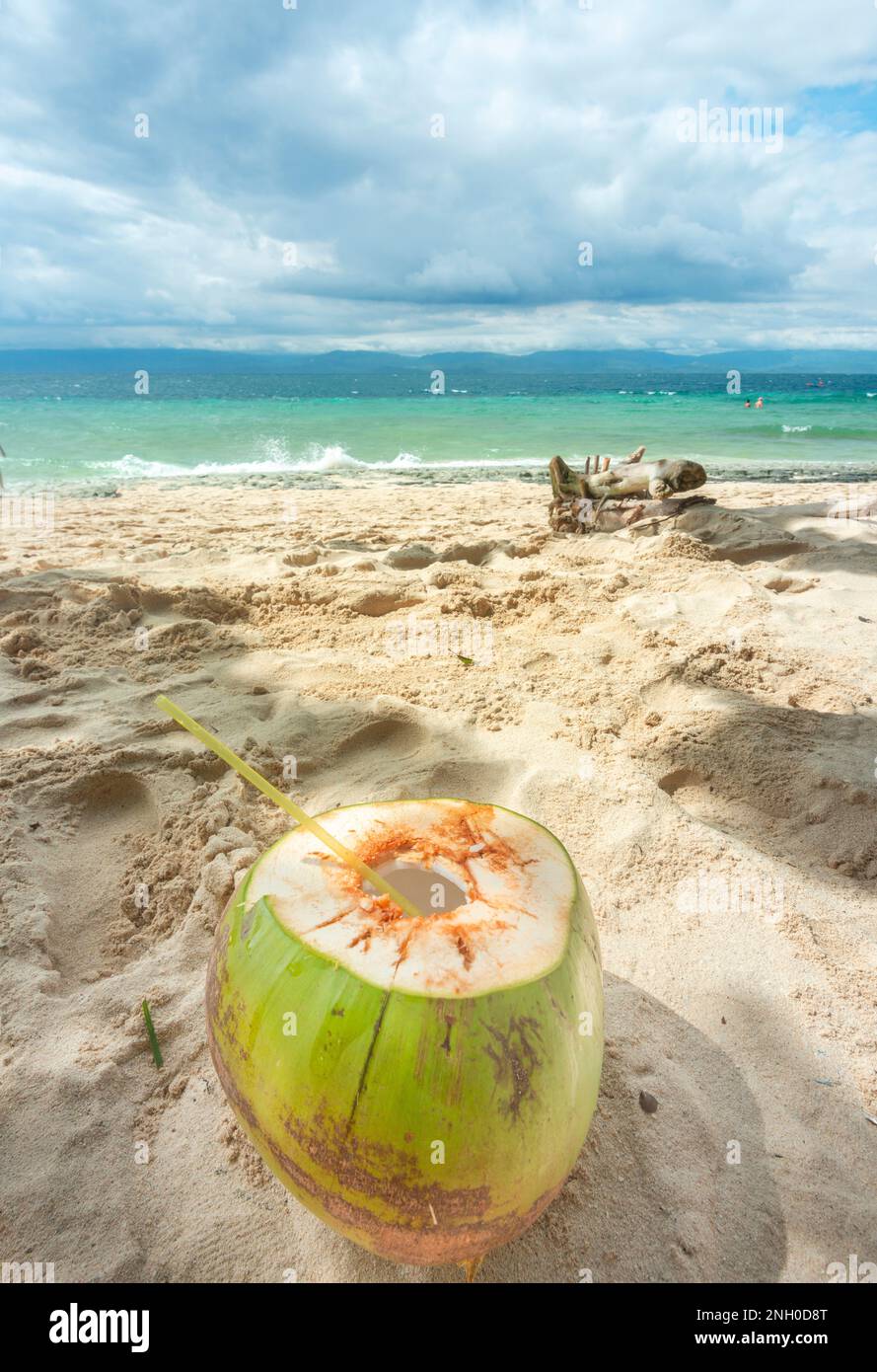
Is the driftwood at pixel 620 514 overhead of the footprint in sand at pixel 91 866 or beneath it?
overhead

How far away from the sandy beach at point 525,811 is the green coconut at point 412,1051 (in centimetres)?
25

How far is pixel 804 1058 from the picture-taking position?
1.34 meters

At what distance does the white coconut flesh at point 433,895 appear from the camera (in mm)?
917

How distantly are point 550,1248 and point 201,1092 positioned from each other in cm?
66

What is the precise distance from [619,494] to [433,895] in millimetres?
4906

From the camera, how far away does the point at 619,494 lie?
546cm

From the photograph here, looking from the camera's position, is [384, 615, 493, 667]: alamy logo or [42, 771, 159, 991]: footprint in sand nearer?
[42, 771, 159, 991]: footprint in sand

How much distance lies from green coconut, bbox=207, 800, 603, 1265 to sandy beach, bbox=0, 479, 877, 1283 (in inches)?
10.0

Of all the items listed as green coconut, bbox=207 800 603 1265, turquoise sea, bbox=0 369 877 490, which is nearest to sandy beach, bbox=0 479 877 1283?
green coconut, bbox=207 800 603 1265

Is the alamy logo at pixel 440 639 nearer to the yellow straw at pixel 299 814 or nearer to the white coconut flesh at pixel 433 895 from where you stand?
the white coconut flesh at pixel 433 895

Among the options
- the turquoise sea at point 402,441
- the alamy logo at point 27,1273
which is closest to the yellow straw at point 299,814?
the alamy logo at point 27,1273

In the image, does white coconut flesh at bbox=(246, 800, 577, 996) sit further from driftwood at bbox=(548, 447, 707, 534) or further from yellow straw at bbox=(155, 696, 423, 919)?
driftwood at bbox=(548, 447, 707, 534)

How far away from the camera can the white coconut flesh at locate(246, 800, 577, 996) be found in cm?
92
